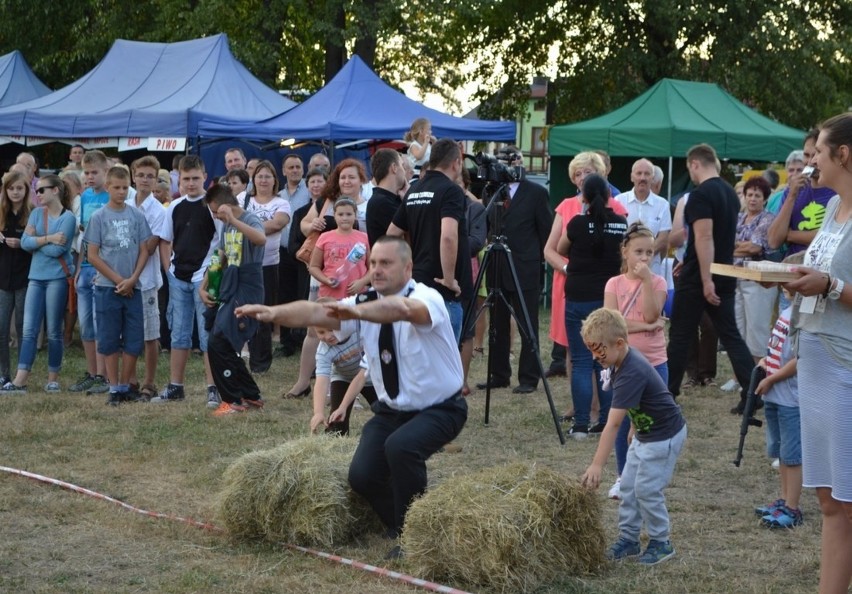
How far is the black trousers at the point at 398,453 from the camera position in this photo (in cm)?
536

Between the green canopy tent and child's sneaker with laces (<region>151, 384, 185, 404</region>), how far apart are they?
9.63 meters

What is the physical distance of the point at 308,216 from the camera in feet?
33.7

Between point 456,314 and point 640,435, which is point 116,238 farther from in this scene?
point 640,435

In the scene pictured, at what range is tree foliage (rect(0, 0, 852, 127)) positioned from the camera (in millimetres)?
27156

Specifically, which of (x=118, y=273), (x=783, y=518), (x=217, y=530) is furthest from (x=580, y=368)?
(x=118, y=273)

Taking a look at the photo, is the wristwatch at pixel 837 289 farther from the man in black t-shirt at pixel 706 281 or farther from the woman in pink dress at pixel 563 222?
the man in black t-shirt at pixel 706 281

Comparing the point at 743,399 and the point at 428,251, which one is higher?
the point at 428,251

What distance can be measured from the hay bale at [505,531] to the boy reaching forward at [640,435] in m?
0.28

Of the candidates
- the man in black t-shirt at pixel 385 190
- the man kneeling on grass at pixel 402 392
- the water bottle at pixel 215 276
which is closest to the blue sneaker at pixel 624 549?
the man kneeling on grass at pixel 402 392

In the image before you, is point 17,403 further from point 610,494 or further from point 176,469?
point 610,494

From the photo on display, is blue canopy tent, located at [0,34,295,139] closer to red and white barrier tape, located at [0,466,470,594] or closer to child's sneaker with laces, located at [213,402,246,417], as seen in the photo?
child's sneaker with laces, located at [213,402,246,417]

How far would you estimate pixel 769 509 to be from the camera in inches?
240

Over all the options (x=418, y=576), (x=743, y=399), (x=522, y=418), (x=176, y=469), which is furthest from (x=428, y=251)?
(x=418, y=576)

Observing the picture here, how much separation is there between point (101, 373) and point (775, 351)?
6.23 metres
